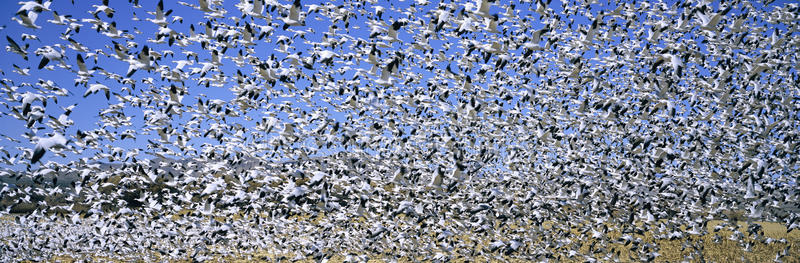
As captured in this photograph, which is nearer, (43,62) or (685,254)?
(43,62)

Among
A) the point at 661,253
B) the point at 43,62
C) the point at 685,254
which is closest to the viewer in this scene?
the point at 43,62

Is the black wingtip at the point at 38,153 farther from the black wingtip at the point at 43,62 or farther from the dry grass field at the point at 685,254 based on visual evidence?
the dry grass field at the point at 685,254

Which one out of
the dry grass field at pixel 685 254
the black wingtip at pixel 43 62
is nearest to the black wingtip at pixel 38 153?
the black wingtip at pixel 43 62

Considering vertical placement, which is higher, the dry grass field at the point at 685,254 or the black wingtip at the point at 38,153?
the black wingtip at the point at 38,153

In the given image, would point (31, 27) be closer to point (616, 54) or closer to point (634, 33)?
point (616, 54)

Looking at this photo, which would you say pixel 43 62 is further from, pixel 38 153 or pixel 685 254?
pixel 685 254

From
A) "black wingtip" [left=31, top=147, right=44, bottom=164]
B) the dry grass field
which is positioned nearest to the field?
the dry grass field

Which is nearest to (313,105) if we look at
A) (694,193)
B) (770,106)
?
(694,193)

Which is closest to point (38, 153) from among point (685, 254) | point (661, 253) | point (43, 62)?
point (43, 62)

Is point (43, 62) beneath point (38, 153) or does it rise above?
above

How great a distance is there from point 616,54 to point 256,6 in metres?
12.8

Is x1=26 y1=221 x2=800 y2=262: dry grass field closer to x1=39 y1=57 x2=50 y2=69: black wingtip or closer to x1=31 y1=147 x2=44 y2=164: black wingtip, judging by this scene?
x1=39 y1=57 x2=50 y2=69: black wingtip

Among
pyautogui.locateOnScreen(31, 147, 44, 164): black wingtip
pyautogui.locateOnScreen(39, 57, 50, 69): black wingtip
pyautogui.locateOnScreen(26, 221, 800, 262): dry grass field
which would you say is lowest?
pyautogui.locateOnScreen(26, 221, 800, 262): dry grass field

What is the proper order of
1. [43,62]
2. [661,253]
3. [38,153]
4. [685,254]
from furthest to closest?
[685,254] < [661,253] < [43,62] < [38,153]
